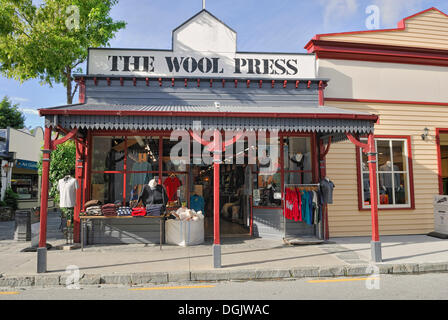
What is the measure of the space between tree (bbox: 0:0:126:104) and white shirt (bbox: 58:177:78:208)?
5.55 meters

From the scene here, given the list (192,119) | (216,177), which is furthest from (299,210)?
(192,119)

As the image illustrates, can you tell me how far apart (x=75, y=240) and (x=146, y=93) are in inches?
187

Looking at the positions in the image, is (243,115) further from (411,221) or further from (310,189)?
(411,221)

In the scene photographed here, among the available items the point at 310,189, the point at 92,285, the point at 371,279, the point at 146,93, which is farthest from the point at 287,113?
the point at 92,285

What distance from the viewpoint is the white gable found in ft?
32.6

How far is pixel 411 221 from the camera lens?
34.2ft

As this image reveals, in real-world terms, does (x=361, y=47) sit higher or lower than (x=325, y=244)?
higher

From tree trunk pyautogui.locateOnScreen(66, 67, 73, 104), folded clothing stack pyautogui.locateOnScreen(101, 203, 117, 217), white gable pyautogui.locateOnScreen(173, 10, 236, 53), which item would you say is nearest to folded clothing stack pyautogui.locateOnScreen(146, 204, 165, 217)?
folded clothing stack pyautogui.locateOnScreen(101, 203, 117, 217)

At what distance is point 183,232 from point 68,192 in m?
3.35

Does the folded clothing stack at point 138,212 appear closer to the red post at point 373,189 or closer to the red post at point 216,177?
→ the red post at point 216,177

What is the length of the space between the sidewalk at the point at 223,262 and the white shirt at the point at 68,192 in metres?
1.27

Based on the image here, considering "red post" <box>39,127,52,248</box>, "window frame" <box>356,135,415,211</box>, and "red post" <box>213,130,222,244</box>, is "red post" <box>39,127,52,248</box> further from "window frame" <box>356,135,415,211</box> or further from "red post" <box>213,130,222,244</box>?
"window frame" <box>356,135,415,211</box>

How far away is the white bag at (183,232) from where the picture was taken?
28.6ft

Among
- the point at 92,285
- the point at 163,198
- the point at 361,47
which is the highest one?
the point at 361,47
